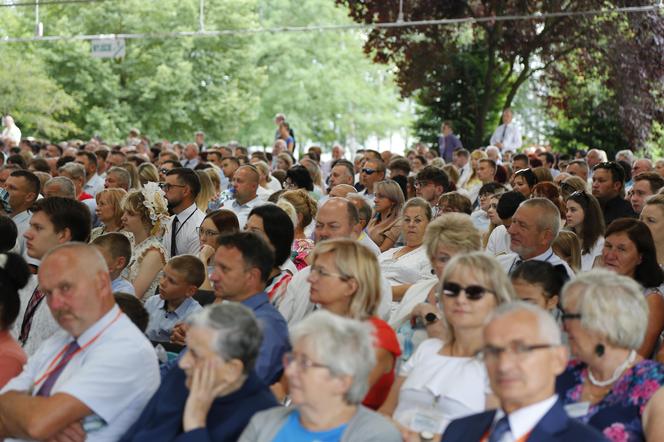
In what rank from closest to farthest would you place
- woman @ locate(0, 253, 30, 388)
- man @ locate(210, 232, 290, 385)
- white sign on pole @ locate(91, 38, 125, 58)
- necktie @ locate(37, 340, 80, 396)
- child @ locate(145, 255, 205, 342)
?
necktie @ locate(37, 340, 80, 396) → woman @ locate(0, 253, 30, 388) → man @ locate(210, 232, 290, 385) → child @ locate(145, 255, 205, 342) → white sign on pole @ locate(91, 38, 125, 58)

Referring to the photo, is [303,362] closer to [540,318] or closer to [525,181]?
[540,318]

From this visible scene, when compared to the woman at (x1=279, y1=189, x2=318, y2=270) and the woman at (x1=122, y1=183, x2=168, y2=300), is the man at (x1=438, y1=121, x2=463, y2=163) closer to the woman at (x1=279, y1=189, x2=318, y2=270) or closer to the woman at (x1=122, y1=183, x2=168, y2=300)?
the woman at (x1=279, y1=189, x2=318, y2=270)

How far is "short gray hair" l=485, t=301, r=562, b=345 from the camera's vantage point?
11.0 ft

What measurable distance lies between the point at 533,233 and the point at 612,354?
284cm

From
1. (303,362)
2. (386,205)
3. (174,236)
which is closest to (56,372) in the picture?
(303,362)

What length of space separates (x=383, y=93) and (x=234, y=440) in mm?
40002

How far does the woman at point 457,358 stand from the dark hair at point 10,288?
6.01 ft

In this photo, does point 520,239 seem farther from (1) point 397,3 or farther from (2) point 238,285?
(1) point 397,3

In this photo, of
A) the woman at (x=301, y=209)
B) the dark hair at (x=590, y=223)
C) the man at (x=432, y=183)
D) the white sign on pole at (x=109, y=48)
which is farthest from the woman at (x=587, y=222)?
the white sign on pole at (x=109, y=48)

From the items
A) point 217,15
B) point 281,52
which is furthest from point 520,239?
point 281,52

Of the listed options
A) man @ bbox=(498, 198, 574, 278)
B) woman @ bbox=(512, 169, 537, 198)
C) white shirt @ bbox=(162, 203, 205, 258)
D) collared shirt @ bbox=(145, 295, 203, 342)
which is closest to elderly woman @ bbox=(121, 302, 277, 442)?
collared shirt @ bbox=(145, 295, 203, 342)

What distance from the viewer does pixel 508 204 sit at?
8.28m

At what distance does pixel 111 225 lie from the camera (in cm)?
859

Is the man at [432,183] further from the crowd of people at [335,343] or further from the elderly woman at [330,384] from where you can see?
the elderly woman at [330,384]
